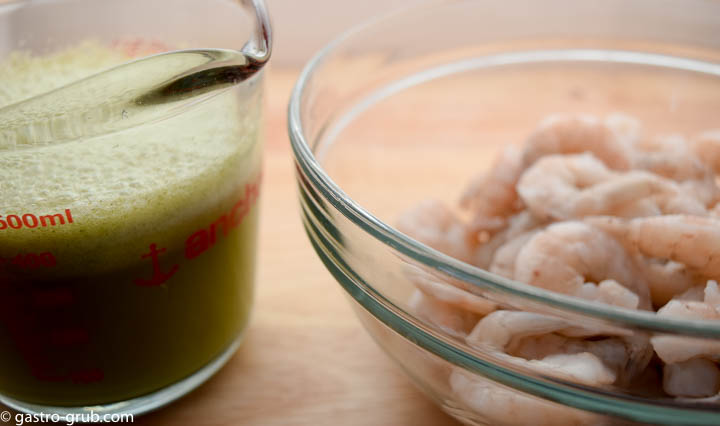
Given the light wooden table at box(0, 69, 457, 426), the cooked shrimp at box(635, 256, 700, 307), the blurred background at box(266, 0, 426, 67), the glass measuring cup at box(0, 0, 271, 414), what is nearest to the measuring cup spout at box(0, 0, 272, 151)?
the glass measuring cup at box(0, 0, 271, 414)

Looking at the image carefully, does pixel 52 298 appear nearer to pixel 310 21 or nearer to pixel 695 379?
pixel 695 379

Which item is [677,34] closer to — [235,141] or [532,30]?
[532,30]

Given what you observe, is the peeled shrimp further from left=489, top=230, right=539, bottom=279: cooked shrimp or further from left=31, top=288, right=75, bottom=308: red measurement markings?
left=31, top=288, right=75, bottom=308: red measurement markings

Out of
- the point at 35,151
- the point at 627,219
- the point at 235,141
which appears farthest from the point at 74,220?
the point at 627,219

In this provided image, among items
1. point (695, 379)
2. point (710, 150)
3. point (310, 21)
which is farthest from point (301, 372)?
point (310, 21)

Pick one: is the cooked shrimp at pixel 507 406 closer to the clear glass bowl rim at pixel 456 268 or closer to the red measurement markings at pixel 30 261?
the clear glass bowl rim at pixel 456 268
